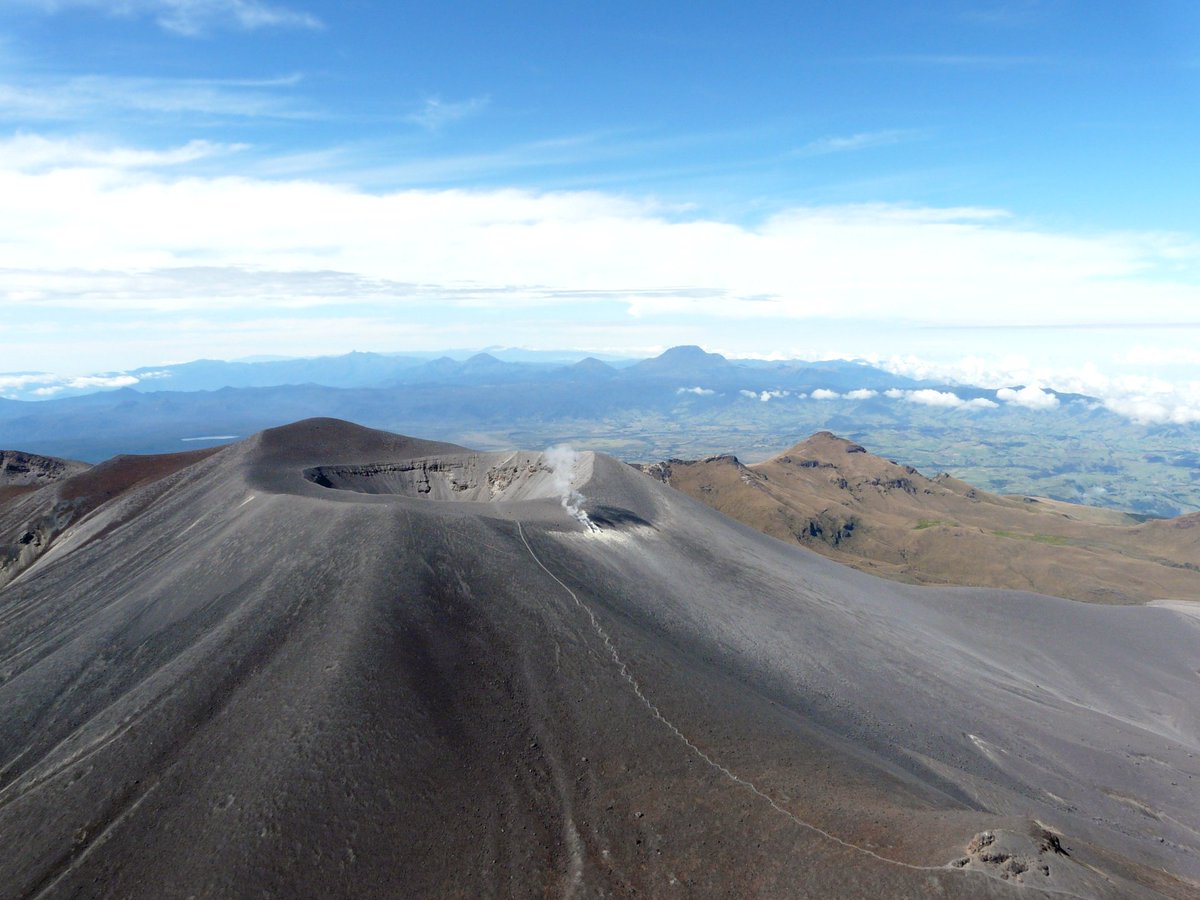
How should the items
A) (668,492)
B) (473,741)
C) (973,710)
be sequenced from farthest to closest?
(668,492) < (973,710) < (473,741)

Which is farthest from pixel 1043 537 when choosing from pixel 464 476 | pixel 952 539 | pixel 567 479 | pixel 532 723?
pixel 532 723

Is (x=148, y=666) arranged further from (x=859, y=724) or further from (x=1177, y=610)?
(x=1177, y=610)

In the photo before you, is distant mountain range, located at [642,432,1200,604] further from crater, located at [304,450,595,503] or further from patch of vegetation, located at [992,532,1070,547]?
crater, located at [304,450,595,503]

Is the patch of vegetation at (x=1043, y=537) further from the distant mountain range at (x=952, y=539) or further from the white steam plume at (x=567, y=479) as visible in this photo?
the white steam plume at (x=567, y=479)

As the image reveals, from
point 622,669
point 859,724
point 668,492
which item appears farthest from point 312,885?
point 668,492

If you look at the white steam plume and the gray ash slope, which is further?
the white steam plume

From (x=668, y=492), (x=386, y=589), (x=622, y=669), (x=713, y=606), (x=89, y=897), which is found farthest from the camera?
(x=668, y=492)

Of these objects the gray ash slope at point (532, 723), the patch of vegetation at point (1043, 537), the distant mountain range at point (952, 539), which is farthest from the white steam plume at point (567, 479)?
the patch of vegetation at point (1043, 537)

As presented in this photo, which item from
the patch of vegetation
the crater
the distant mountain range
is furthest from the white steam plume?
the patch of vegetation
